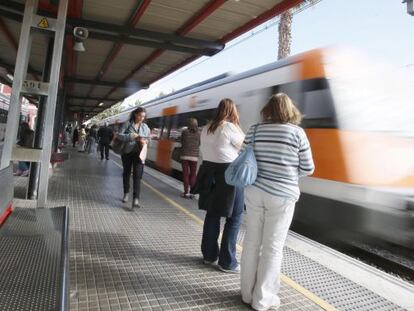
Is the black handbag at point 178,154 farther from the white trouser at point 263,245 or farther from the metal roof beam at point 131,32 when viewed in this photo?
the white trouser at point 263,245

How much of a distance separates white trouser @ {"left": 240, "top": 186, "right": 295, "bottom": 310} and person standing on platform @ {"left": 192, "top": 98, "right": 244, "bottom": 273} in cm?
55

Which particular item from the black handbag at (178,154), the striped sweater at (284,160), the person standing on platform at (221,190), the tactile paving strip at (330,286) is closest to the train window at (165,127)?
the black handbag at (178,154)

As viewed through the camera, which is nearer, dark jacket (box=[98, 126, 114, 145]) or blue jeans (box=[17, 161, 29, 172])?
blue jeans (box=[17, 161, 29, 172])

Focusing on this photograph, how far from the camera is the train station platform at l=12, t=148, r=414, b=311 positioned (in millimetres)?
3066

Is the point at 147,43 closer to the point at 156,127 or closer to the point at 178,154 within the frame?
the point at 178,154

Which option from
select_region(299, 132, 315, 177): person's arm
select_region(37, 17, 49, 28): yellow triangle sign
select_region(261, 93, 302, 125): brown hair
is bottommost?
select_region(299, 132, 315, 177): person's arm

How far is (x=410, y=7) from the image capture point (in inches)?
223

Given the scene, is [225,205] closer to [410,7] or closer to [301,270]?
[301,270]

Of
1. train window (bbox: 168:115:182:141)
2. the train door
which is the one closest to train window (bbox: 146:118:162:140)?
the train door

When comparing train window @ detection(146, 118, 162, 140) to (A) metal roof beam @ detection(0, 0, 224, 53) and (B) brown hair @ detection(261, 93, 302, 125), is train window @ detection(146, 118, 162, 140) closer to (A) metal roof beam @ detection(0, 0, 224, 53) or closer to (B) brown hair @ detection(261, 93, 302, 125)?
(A) metal roof beam @ detection(0, 0, 224, 53)

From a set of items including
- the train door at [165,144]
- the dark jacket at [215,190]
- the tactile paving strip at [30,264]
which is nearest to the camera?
the tactile paving strip at [30,264]

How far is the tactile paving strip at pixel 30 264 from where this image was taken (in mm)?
2071

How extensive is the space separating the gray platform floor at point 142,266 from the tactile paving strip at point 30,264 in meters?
0.38

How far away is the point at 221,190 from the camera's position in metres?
3.67
